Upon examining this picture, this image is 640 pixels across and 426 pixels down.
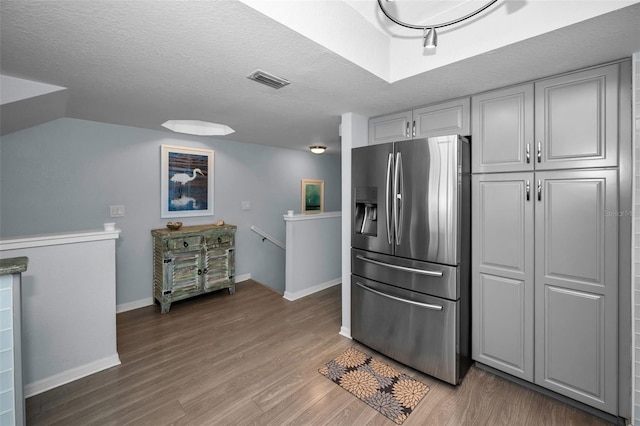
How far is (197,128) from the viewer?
3.83 m

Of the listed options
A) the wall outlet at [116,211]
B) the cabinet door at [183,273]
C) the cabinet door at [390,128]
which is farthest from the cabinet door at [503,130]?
the wall outlet at [116,211]

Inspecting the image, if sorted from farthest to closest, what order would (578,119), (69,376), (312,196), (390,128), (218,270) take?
Result: 1. (312,196)
2. (218,270)
3. (390,128)
4. (69,376)
5. (578,119)

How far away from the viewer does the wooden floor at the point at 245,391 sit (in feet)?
5.82

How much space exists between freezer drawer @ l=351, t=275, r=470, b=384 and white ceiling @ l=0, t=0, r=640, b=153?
1598mm

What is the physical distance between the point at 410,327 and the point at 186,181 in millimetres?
3306

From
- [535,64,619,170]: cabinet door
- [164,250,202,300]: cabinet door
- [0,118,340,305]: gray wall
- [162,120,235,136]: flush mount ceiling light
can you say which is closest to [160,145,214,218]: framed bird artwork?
[0,118,340,305]: gray wall

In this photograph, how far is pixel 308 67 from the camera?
1.74m

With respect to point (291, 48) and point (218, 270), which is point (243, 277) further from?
point (291, 48)

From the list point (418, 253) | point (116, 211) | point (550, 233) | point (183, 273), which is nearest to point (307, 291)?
point (183, 273)

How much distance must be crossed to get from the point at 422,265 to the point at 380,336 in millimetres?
771

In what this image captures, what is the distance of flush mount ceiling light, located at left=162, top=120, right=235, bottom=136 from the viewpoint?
12.0ft

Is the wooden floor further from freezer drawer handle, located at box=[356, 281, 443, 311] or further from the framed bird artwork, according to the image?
the framed bird artwork

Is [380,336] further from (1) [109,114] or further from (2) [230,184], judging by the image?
(1) [109,114]

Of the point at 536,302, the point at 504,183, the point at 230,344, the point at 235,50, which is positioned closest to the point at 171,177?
the point at 230,344
